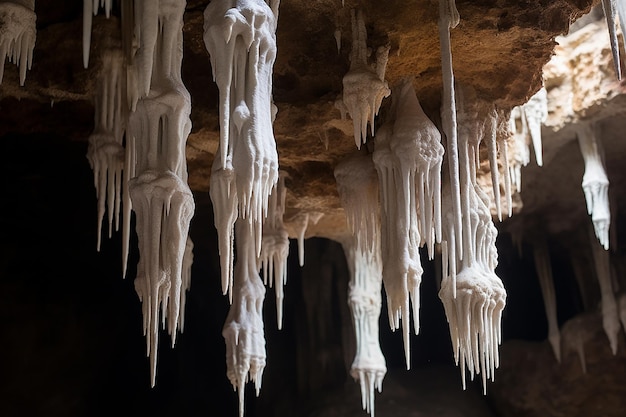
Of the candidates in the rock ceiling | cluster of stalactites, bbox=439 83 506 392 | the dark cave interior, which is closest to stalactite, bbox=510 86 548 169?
the rock ceiling

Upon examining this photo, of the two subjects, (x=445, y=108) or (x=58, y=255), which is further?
(x=58, y=255)

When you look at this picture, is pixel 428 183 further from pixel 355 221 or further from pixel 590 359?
pixel 590 359

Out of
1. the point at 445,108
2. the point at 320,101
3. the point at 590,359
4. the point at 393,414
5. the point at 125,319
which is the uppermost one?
the point at 320,101

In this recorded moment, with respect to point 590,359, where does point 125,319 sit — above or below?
above

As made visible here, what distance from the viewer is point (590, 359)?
438 inches

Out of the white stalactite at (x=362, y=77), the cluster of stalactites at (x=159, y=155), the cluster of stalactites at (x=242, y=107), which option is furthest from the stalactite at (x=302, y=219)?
the cluster of stalactites at (x=242, y=107)

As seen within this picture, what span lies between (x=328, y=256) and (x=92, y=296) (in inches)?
154

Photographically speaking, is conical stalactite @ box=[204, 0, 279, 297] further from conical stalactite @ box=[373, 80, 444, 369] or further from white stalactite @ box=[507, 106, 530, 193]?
white stalactite @ box=[507, 106, 530, 193]

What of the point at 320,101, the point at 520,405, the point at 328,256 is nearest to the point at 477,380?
the point at 520,405

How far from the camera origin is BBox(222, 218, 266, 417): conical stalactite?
7.32 meters

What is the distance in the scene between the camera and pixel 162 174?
15.4ft

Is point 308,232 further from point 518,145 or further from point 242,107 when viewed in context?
point 242,107

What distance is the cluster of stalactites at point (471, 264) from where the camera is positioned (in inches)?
244

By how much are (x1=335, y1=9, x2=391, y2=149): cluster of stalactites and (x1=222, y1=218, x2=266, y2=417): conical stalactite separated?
200 centimetres
